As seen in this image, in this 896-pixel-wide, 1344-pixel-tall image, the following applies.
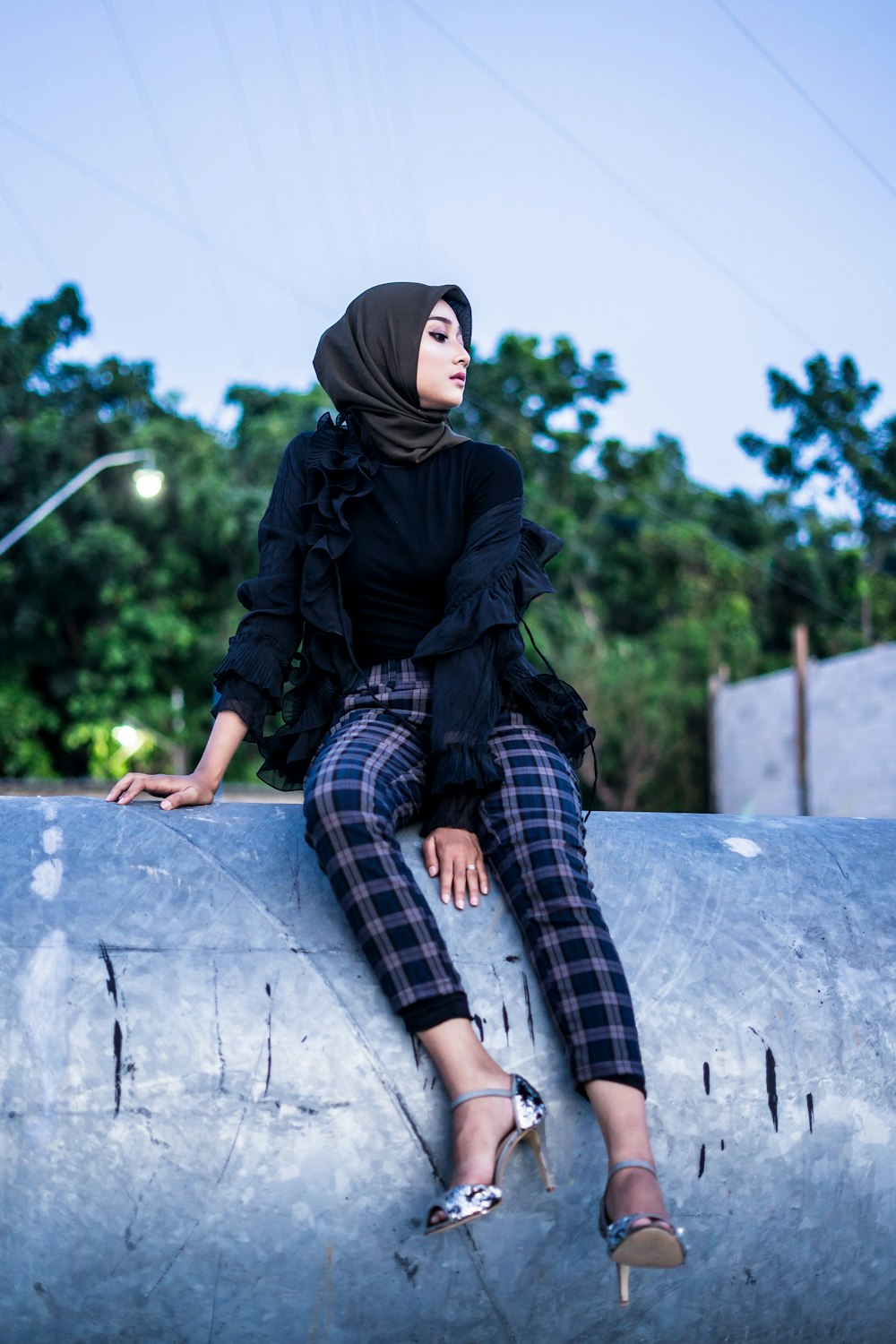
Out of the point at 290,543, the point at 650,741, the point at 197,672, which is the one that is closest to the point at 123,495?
the point at 197,672

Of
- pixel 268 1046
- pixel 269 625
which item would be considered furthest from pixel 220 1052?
pixel 269 625

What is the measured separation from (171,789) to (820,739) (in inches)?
729

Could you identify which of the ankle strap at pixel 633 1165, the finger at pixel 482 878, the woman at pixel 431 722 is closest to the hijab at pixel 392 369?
the woman at pixel 431 722

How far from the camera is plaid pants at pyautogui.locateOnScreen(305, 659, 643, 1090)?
213cm

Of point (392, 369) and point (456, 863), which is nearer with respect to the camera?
point (456, 863)

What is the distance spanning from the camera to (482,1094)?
2053mm

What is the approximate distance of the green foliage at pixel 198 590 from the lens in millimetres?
21969

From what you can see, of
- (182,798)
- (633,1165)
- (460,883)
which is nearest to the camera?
(633,1165)

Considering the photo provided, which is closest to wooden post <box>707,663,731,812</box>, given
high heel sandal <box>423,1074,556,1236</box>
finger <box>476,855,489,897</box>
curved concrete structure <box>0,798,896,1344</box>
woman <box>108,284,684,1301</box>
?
woman <box>108,284,684,1301</box>

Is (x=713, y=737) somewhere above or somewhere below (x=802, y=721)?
below

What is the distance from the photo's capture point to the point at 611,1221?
1934 mm

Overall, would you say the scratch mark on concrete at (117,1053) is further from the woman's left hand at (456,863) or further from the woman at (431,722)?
the woman's left hand at (456,863)

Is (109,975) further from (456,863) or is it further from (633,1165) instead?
(633,1165)

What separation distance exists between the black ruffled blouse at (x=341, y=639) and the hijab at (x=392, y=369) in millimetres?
84
